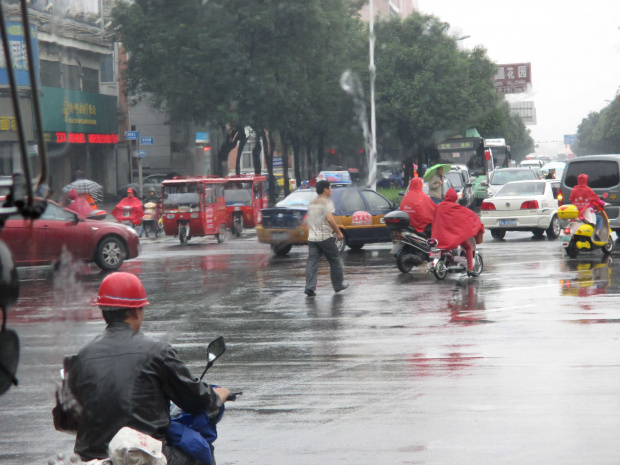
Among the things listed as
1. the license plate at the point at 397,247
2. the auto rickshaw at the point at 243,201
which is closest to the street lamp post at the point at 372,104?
the auto rickshaw at the point at 243,201

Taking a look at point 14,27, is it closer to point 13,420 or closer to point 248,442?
point 248,442

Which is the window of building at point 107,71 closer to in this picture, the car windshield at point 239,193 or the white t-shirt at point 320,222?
the white t-shirt at point 320,222

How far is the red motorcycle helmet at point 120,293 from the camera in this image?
145 inches

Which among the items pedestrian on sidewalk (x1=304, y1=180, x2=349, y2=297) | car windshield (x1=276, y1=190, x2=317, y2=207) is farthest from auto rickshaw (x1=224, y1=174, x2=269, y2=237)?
pedestrian on sidewalk (x1=304, y1=180, x2=349, y2=297)

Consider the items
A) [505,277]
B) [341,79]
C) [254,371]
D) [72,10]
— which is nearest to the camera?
[72,10]

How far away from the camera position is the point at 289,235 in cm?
2114

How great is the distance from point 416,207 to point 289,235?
17.0 feet

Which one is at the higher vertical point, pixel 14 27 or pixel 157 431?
pixel 14 27

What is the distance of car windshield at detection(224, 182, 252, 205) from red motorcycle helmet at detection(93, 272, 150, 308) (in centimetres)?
2662

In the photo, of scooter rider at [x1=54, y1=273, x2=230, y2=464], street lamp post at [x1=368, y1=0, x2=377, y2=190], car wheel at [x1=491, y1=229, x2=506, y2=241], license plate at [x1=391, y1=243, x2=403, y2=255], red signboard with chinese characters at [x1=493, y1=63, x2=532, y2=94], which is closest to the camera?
scooter rider at [x1=54, y1=273, x2=230, y2=464]

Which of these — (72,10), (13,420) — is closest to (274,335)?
(13,420)

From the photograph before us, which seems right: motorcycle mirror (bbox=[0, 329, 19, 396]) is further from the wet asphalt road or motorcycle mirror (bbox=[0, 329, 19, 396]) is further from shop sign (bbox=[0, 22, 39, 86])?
the wet asphalt road

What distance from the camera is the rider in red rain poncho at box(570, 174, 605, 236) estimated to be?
17.9m

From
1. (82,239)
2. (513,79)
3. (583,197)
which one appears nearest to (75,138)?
(513,79)
